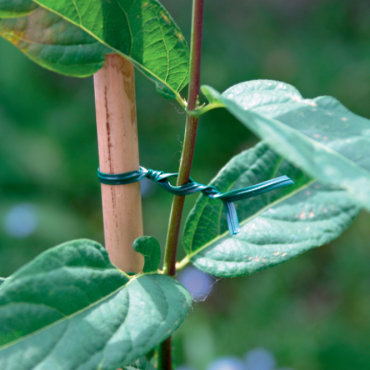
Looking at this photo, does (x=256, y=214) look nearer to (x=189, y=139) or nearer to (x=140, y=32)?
(x=189, y=139)

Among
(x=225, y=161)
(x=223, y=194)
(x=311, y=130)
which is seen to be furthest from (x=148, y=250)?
(x=225, y=161)

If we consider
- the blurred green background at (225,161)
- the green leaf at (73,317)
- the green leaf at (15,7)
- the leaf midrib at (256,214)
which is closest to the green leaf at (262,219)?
the leaf midrib at (256,214)

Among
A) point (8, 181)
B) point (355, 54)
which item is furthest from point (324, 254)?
point (8, 181)

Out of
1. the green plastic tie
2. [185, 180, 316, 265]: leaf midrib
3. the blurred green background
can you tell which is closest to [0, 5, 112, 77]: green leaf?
the green plastic tie

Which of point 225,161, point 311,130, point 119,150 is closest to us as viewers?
point 311,130

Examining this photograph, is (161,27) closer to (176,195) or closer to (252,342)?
(176,195)

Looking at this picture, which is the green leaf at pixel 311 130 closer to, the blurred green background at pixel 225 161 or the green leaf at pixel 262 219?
the green leaf at pixel 262 219

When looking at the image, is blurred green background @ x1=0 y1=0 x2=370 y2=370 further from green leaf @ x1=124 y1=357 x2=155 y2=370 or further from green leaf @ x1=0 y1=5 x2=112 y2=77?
green leaf @ x1=0 y1=5 x2=112 y2=77
